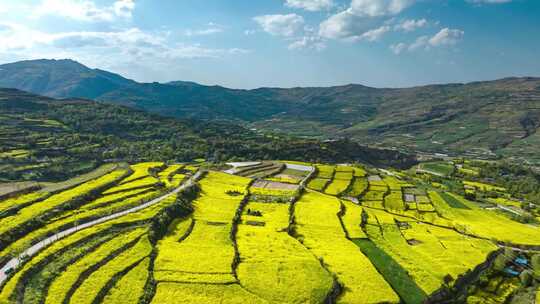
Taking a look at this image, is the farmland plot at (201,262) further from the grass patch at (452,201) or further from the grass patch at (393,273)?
the grass patch at (452,201)

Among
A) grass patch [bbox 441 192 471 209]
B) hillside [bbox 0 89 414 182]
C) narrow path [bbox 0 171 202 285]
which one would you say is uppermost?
hillside [bbox 0 89 414 182]

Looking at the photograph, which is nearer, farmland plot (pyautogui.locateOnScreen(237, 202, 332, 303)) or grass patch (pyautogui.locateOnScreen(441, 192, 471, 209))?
farmland plot (pyautogui.locateOnScreen(237, 202, 332, 303))

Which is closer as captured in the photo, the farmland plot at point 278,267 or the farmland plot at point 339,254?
the farmland plot at point 278,267

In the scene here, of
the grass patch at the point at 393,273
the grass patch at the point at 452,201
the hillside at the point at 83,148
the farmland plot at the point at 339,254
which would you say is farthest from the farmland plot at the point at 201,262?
the grass patch at the point at 452,201

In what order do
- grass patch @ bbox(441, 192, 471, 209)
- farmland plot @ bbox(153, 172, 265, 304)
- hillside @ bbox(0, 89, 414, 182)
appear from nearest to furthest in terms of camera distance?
farmland plot @ bbox(153, 172, 265, 304), grass patch @ bbox(441, 192, 471, 209), hillside @ bbox(0, 89, 414, 182)

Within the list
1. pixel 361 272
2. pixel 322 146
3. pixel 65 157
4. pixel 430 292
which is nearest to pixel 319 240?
pixel 361 272

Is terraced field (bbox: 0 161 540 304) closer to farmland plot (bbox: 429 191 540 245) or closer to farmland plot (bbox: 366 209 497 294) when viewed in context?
farmland plot (bbox: 366 209 497 294)

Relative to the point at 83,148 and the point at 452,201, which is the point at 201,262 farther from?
the point at 83,148

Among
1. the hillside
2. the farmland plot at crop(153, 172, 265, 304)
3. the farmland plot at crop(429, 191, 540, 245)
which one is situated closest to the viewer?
the farmland plot at crop(153, 172, 265, 304)

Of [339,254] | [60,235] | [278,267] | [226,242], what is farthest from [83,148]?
[339,254]

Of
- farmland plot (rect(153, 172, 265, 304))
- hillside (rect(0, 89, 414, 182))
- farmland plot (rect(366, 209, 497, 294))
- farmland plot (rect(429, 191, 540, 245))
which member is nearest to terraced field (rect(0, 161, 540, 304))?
farmland plot (rect(153, 172, 265, 304))
